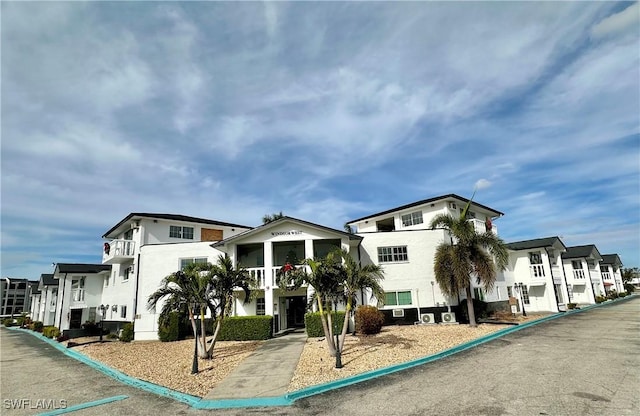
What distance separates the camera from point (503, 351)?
13469 millimetres

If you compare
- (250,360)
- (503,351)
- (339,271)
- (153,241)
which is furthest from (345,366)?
(153,241)

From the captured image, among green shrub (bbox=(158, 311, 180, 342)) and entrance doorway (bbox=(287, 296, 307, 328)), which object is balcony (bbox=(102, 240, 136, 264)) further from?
entrance doorway (bbox=(287, 296, 307, 328))

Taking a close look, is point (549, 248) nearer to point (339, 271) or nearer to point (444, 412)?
point (339, 271)

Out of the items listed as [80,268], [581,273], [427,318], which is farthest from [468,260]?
[80,268]

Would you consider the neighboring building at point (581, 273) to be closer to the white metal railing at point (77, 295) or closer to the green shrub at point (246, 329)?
the green shrub at point (246, 329)

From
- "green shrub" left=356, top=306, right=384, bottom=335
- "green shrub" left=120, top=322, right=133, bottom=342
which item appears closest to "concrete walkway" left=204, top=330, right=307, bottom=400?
"green shrub" left=356, top=306, right=384, bottom=335

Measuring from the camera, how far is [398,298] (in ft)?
75.8

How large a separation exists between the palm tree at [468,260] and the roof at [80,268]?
31012 mm

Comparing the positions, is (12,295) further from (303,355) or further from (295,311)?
(303,355)

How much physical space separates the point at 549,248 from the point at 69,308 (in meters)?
47.7

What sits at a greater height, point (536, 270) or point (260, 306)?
point (536, 270)

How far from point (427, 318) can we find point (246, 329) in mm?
11565

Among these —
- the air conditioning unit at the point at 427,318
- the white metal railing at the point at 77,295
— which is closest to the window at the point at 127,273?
the white metal railing at the point at 77,295

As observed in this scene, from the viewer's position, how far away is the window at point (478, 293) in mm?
24950
